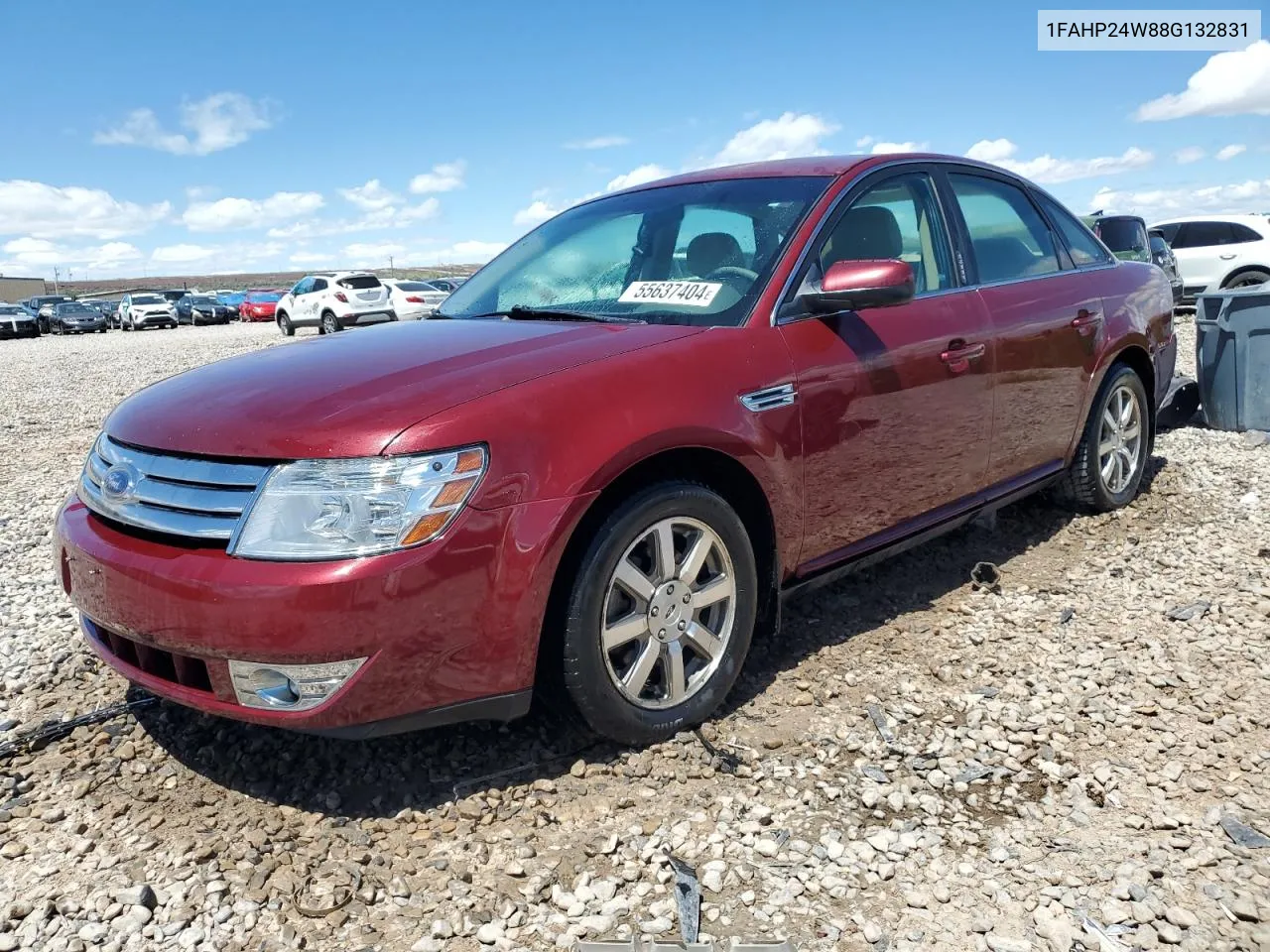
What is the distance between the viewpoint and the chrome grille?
7.54ft

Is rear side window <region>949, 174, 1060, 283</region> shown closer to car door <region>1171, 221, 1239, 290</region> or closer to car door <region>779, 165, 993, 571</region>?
car door <region>779, 165, 993, 571</region>

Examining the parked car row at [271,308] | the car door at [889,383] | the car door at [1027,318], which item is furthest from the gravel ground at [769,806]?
the parked car row at [271,308]

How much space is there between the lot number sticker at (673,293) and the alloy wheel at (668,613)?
76 centimetres

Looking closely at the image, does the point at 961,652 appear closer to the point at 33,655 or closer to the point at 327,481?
the point at 327,481

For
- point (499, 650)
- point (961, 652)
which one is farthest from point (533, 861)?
point (961, 652)

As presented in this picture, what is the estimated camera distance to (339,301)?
25.1m

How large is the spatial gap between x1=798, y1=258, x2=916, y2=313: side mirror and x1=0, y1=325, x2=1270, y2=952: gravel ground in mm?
1259

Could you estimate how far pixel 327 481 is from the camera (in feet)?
7.34

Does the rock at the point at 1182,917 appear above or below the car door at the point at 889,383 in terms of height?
below

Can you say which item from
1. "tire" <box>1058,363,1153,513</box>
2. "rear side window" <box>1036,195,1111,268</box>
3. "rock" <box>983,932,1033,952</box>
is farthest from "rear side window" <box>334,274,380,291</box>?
"rock" <box>983,932,1033,952</box>

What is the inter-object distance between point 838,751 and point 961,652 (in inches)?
34.6

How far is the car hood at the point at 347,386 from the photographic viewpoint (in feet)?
7.57

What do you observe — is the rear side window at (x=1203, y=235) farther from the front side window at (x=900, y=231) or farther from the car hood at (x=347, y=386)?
the car hood at (x=347, y=386)

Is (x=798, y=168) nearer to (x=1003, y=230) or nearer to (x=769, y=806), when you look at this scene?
(x=1003, y=230)
